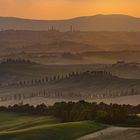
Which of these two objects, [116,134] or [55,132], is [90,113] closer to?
[55,132]

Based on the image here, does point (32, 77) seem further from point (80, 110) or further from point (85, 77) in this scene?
point (80, 110)

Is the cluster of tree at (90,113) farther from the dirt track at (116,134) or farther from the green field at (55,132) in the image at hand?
the dirt track at (116,134)

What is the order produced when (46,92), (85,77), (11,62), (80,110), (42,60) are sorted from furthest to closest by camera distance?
(42,60) → (11,62) → (85,77) → (46,92) → (80,110)

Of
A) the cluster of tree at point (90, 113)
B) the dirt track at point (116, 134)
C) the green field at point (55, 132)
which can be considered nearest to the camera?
the dirt track at point (116, 134)

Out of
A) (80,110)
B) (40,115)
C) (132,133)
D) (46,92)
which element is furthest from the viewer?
(46,92)

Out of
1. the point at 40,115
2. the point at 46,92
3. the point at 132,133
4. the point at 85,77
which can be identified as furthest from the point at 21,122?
the point at 85,77

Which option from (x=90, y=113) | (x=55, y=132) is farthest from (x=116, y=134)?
(x=90, y=113)

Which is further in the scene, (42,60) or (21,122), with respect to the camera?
(42,60)

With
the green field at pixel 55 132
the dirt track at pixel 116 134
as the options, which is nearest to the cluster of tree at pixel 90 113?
the green field at pixel 55 132
